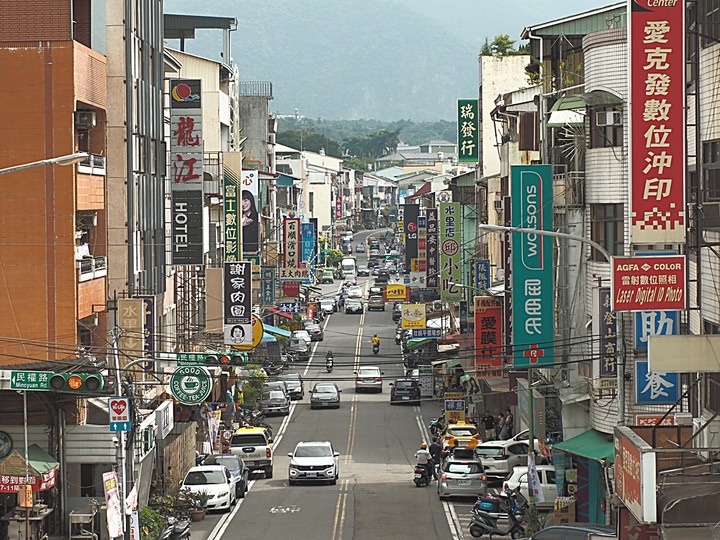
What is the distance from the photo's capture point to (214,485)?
119 ft

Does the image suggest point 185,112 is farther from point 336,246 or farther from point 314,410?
point 336,246

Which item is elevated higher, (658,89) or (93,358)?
(658,89)

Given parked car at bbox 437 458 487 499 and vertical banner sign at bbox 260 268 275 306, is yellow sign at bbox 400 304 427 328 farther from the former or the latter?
parked car at bbox 437 458 487 499

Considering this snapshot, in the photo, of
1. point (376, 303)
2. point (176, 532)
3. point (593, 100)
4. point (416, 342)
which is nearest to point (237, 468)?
point (176, 532)

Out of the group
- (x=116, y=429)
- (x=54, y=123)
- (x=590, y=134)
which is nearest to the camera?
(x=116, y=429)

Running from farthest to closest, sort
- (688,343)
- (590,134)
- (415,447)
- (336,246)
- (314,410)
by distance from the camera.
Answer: (336,246)
(314,410)
(415,447)
(590,134)
(688,343)

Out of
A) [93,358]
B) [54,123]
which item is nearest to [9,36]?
[54,123]

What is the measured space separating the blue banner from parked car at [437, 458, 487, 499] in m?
11.6

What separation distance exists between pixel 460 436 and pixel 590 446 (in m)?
14.1

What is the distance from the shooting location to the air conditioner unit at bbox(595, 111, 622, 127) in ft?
111

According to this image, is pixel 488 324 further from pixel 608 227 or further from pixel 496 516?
pixel 496 516

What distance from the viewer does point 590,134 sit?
3491 centimetres

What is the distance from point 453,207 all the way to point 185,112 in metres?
25.8

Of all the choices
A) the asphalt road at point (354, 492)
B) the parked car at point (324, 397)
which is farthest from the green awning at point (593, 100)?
the parked car at point (324, 397)
